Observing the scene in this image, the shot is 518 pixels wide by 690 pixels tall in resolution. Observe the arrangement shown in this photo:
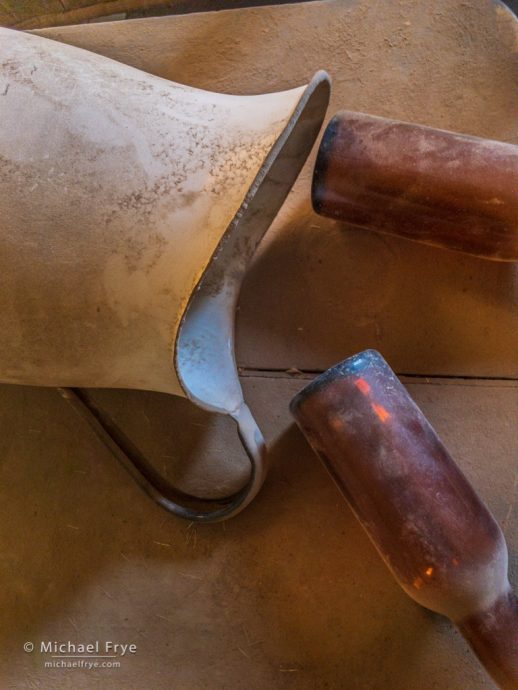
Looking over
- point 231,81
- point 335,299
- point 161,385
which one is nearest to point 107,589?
point 161,385

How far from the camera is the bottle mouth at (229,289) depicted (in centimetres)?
96

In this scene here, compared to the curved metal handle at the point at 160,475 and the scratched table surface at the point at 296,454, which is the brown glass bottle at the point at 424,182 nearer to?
the scratched table surface at the point at 296,454

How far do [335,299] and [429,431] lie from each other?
33 centimetres

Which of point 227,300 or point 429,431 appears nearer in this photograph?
point 429,431

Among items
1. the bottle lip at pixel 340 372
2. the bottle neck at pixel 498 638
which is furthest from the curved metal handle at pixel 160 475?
the bottle neck at pixel 498 638

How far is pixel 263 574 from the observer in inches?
41.8

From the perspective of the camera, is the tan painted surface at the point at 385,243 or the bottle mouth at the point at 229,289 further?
the tan painted surface at the point at 385,243

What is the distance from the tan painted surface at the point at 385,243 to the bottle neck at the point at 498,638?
0.41 metres

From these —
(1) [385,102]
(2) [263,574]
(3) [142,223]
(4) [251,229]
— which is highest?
(1) [385,102]

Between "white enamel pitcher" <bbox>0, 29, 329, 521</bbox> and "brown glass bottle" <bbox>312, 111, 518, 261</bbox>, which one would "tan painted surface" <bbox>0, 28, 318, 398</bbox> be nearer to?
"white enamel pitcher" <bbox>0, 29, 329, 521</bbox>

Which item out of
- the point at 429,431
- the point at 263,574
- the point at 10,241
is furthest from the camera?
the point at 263,574

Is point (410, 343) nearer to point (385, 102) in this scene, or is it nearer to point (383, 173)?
point (383, 173)

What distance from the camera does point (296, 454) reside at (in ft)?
3.54

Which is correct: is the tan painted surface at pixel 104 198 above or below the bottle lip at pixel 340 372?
above
